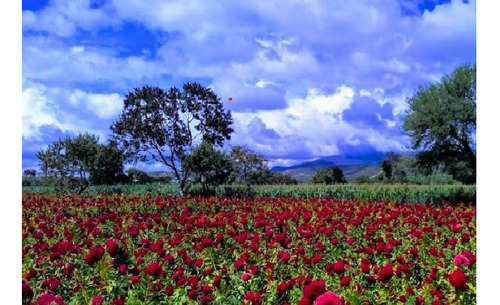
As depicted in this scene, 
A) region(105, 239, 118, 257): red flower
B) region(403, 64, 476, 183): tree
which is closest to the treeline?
region(403, 64, 476, 183): tree

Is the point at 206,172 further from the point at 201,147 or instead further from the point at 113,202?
the point at 113,202

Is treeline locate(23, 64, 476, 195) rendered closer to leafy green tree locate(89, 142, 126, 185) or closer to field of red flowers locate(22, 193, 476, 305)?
leafy green tree locate(89, 142, 126, 185)

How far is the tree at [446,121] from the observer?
22.3 m

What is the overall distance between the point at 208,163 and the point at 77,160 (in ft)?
29.5

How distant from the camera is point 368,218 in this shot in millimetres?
8859

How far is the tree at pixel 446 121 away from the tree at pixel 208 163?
9.53m

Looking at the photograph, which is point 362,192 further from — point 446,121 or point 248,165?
point 248,165

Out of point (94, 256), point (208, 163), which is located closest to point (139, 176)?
point (208, 163)

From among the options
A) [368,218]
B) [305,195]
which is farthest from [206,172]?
[368,218]

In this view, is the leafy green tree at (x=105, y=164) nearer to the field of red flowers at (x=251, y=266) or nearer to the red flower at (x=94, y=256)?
the field of red flowers at (x=251, y=266)

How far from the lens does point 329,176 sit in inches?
1864

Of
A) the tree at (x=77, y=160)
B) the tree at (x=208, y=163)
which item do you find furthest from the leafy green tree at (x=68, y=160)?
the tree at (x=208, y=163)
